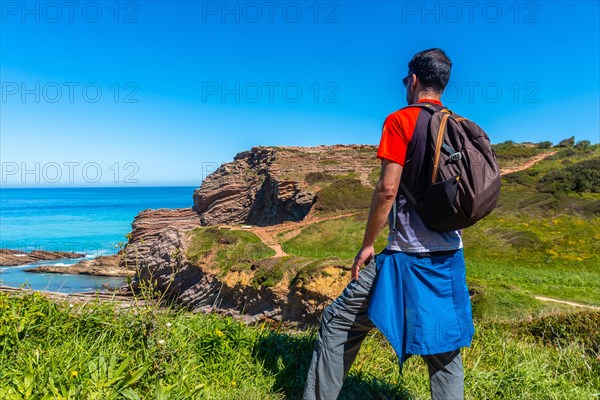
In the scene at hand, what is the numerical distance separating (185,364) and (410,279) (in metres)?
1.86

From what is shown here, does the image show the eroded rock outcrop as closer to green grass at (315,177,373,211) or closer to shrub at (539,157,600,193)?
green grass at (315,177,373,211)

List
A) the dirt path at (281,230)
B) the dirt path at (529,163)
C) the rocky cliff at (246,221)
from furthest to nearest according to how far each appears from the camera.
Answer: the dirt path at (529,163) → the dirt path at (281,230) → the rocky cliff at (246,221)

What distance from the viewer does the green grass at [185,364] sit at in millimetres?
2921

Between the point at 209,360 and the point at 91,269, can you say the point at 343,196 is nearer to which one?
the point at 91,269

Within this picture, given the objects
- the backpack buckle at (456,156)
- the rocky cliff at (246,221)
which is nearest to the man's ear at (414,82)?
the backpack buckle at (456,156)

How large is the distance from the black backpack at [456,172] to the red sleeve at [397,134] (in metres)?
0.10

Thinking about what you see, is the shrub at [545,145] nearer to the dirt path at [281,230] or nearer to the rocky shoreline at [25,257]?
the dirt path at [281,230]

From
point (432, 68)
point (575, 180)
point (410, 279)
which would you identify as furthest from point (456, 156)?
point (575, 180)

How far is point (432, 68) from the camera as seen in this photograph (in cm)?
260

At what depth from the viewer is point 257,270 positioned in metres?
17.2

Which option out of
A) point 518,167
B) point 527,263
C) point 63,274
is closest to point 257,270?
point 527,263

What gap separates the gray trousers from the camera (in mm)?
2744

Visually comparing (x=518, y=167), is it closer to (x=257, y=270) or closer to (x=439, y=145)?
(x=257, y=270)

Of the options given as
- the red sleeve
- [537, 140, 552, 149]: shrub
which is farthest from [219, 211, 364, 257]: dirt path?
[537, 140, 552, 149]: shrub
